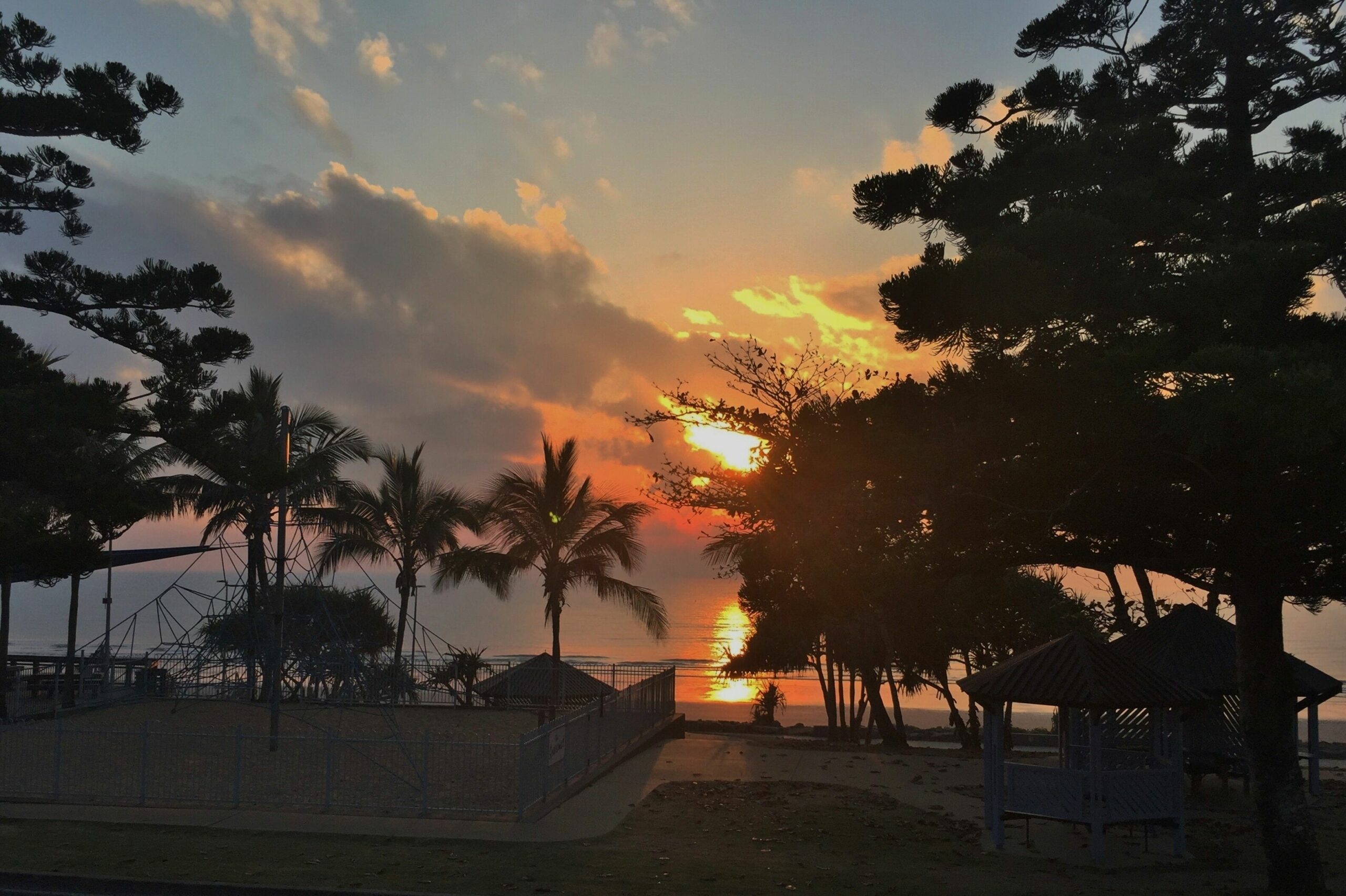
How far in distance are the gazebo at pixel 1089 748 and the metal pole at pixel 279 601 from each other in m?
12.3

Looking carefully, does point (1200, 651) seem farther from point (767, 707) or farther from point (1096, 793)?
point (767, 707)

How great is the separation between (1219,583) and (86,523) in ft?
66.3

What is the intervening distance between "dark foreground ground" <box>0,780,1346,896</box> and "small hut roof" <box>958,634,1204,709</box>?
1855 mm

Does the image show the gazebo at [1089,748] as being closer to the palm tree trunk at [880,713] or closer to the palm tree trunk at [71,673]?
the palm tree trunk at [880,713]

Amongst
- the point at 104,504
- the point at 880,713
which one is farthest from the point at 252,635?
the point at 880,713

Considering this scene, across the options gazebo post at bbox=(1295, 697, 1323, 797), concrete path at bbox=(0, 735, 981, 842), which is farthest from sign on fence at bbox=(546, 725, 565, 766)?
gazebo post at bbox=(1295, 697, 1323, 797)

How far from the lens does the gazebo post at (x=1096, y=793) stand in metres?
12.2

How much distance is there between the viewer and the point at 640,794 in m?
15.8

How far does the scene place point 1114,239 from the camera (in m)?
10.7

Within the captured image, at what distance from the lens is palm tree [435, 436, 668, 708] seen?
30516mm

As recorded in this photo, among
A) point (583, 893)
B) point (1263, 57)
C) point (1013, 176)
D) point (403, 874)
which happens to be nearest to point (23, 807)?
point (403, 874)

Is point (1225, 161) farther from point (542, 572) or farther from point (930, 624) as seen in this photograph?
point (542, 572)

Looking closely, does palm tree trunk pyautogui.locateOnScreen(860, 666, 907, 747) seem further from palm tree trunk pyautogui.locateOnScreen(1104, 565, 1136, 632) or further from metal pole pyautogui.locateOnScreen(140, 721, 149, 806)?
metal pole pyautogui.locateOnScreen(140, 721, 149, 806)

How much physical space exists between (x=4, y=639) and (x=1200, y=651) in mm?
24459
